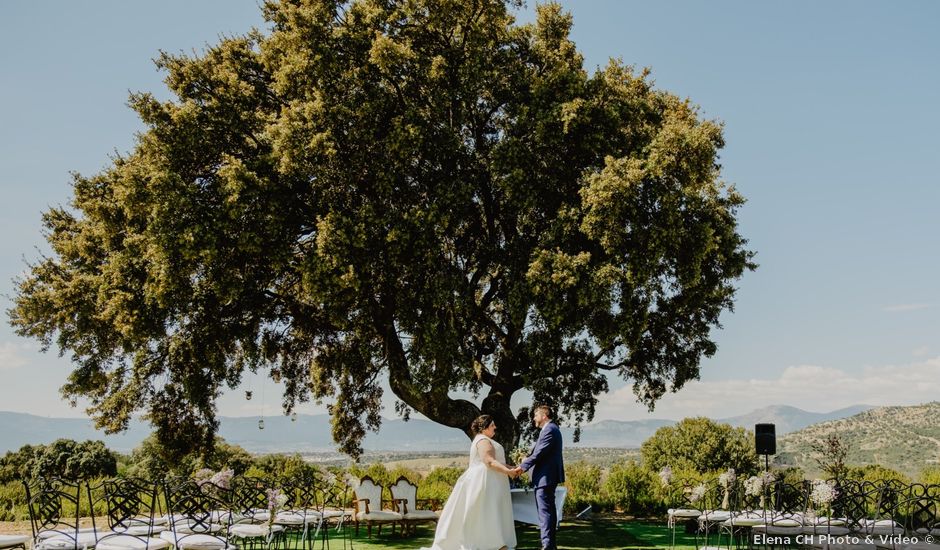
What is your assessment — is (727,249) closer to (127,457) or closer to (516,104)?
(516,104)

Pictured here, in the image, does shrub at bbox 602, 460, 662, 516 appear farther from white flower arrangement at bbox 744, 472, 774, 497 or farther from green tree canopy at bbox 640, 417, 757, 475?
white flower arrangement at bbox 744, 472, 774, 497

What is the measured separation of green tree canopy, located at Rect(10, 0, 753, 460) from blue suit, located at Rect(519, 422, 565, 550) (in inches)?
176

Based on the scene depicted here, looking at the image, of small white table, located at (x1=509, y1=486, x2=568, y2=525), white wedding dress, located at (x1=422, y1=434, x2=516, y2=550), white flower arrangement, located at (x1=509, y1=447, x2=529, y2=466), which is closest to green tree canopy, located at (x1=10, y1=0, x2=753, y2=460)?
white flower arrangement, located at (x1=509, y1=447, x2=529, y2=466)

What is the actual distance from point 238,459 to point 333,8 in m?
20.2

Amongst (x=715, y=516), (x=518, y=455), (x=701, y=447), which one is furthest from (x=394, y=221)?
(x=701, y=447)

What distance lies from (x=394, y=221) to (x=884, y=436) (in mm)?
55532

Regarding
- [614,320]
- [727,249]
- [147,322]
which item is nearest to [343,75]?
[147,322]

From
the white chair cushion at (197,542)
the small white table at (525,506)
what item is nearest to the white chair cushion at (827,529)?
the small white table at (525,506)

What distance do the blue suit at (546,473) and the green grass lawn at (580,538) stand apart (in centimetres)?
309

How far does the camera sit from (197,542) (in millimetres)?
8148

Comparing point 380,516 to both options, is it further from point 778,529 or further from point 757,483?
point 778,529

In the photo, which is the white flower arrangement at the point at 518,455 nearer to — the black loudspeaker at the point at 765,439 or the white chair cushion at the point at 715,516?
the white chair cushion at the point at 715,516

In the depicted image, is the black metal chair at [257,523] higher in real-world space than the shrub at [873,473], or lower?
higher

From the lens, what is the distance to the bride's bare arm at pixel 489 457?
9.51m
